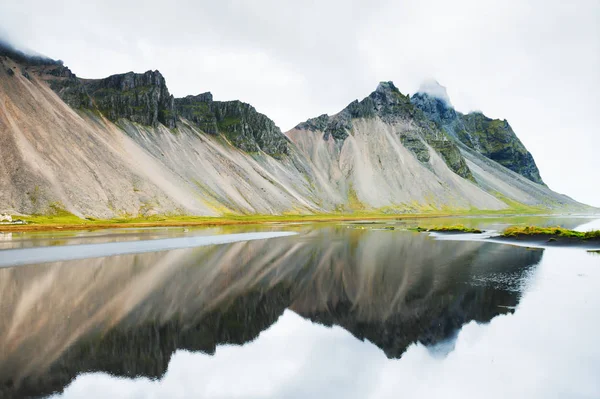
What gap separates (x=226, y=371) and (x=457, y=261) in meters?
31.3

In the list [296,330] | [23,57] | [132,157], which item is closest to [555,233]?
[296,330]

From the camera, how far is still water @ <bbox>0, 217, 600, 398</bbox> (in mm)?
14039

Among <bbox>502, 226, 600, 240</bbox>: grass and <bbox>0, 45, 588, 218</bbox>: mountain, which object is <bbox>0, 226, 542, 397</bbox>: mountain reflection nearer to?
<bbox>502, 226, 600, 240</bbox>: grass

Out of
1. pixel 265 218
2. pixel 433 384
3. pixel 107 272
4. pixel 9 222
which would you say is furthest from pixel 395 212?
pixel 433 384

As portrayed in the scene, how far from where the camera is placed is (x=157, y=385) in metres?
13.8

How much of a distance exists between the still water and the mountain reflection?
0.31ft

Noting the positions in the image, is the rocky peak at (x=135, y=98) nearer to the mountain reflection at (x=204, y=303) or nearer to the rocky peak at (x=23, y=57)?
the rocky peak at (x=23, y=57)

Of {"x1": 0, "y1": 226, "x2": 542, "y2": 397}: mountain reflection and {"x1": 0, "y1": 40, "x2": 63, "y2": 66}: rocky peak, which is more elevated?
{"x1": 0, "y1": 40, "x2": 63, "y2": 66}: rocky peak

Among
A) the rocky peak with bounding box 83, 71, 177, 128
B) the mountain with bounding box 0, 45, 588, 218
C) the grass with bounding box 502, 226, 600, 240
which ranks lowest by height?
the grass with bounding box 502, 226, 600, 240

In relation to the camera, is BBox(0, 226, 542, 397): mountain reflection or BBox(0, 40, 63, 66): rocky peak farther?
BBox(0, 40, 63, 66): rocky peak

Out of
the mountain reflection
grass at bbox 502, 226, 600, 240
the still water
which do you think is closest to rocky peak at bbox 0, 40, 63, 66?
the still water

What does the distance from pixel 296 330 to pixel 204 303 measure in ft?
21.7

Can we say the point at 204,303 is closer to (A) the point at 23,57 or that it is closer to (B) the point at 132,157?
(B) the point at 132,157

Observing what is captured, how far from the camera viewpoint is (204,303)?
78.3ft
